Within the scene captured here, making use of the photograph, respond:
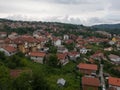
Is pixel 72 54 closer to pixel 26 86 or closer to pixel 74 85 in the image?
pixel 74 85

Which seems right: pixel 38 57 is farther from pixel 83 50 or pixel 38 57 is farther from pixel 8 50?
pixel 83 50

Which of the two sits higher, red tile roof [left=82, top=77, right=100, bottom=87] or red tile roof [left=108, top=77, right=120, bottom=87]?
red tile roof [left=82, top=77, right=100, bottom=87]

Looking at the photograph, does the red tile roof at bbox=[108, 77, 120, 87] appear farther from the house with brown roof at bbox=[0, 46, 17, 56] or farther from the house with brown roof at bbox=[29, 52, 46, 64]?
the house with brown roof at bbox=[0, 46, 17, 56]

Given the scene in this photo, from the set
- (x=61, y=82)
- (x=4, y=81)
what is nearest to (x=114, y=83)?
(x=61, y=82)

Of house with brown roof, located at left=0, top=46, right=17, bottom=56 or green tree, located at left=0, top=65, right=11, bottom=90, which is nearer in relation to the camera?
green tree, located at left=0, top=65, right=11, bottom=90

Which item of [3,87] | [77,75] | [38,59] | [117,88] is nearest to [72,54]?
[38,59]

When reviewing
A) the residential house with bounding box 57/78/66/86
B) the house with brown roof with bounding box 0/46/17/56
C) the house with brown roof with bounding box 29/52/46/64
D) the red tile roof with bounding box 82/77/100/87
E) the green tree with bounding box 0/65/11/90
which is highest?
the green tree with bounding box 0/65/11/90

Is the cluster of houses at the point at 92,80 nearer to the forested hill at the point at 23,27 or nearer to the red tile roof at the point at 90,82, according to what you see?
the red tile roof at the point at 90,82

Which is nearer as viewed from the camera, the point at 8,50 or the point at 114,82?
the point at 114,82

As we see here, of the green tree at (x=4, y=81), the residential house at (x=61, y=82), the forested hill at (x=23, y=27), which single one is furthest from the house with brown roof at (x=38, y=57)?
the forested hill at (x=23, y=27)

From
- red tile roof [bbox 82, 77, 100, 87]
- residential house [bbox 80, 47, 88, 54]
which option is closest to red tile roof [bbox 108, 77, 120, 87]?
red tile roof [bbox 82, 77, 100, 87]

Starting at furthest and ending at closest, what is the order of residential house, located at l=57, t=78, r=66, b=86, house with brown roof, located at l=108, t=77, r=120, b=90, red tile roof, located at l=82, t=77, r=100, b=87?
house with brown roof, located at l=108, t=77, r=120, b=90 < red tile roof, located at l=82, t=77, r=100, b=87 < residential house, located at l=57, t=78, r=66, b=86
